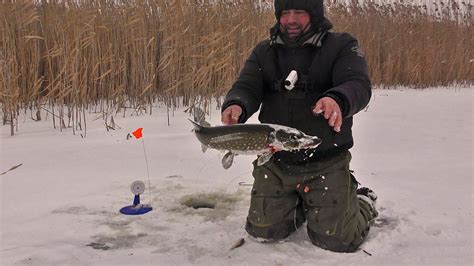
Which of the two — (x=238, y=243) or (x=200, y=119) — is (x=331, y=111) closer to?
(x=200, y=119)

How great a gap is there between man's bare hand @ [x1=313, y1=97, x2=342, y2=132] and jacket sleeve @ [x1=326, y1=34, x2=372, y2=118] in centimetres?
6

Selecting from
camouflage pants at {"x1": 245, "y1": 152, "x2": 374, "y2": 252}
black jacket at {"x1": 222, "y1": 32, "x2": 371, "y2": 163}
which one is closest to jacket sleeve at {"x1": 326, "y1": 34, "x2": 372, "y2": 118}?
black jacket at {"x1": 222, "y1": 32, "x2": 371, "y2": 163}

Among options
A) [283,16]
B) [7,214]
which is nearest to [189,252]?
[7,214]

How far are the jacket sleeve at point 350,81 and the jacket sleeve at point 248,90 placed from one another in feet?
1.14

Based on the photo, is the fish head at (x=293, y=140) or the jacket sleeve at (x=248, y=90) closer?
the fish head at (x=293, y=140)

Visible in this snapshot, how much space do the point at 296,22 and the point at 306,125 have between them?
17.4 inches

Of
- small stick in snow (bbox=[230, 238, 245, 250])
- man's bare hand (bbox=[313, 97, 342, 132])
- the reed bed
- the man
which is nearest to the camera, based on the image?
man's bare hand (bbox=[313, 97, 342, 132])

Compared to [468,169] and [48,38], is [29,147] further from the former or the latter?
[468,169]

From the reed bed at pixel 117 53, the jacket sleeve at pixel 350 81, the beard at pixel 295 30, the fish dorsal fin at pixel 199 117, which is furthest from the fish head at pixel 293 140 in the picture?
the reed bed at pixel 117 53

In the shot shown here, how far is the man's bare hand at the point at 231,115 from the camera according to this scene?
180cm

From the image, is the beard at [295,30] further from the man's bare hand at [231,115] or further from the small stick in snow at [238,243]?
the small stick in snow at [238,243]

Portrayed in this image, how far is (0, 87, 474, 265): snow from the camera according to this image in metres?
1.67

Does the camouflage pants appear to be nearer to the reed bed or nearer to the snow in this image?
the snow

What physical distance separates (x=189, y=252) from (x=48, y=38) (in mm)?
3550
